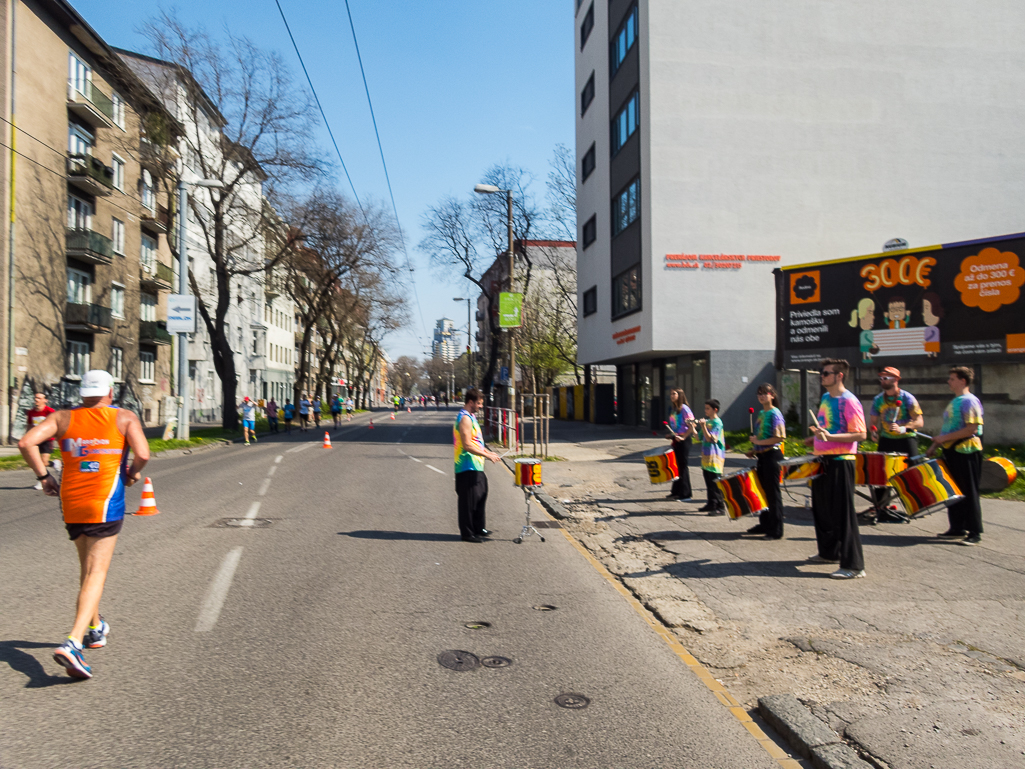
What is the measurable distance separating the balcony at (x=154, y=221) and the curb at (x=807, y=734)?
39480mm

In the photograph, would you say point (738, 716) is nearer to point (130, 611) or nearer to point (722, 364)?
point (130, 611)

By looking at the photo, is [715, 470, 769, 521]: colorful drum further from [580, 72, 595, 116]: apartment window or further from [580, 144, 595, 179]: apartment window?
[580, 72, 595, 116]: apartment window

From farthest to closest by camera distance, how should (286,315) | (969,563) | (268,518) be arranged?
(286,315), (268,518), (969,563)

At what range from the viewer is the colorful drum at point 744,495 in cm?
859

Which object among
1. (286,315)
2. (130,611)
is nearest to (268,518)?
(130,611)

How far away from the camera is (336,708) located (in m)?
4.08

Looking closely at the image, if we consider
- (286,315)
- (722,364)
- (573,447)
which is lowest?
(573,447)

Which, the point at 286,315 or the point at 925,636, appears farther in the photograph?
the point at 286,315

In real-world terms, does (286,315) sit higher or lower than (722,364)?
higher

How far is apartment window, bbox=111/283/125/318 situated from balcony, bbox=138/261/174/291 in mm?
2017

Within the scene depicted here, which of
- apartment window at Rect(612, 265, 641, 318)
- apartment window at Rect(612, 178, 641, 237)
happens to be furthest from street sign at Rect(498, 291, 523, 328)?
apartment window at Rect(612, 178, 641, 237)

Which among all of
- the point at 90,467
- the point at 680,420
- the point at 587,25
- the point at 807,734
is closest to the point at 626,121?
the point at 587,25

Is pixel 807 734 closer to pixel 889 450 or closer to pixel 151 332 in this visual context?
pixel 889 450

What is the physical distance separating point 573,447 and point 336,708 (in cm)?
2197
